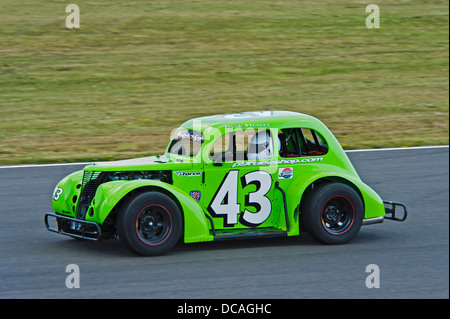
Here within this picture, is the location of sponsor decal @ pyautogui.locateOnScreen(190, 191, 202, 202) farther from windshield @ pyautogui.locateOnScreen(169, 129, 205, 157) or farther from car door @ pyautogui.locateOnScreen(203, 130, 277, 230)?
windshield @ pyautogui.locateOnScreen(169, 129, 205, 157)

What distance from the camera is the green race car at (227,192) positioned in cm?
847

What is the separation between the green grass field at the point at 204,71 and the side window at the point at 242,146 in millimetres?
6523

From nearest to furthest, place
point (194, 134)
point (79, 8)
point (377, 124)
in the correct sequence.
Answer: point (194, 134) < point (377, 124) < point (79, 8)

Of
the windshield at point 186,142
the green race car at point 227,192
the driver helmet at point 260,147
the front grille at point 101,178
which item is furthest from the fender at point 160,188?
the driver helmet at point 260,147

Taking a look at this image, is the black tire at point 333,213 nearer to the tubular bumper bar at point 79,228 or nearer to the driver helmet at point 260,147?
the driver helmet at point 260,147

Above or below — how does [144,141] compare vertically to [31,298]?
above

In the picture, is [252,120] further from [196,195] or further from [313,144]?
[196,195]

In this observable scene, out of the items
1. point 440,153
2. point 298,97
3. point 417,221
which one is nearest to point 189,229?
point 417,221

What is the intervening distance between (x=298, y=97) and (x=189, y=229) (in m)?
12.7

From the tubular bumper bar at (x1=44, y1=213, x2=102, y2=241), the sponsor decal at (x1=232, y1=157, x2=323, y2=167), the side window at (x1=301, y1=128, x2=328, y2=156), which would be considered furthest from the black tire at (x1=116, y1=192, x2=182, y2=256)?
the side window at (x1=301, y1=128, x2=328, y2=156)

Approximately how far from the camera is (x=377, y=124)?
18.7 metres

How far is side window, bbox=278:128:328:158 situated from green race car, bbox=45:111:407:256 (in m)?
0.01

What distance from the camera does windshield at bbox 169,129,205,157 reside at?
29.8ft

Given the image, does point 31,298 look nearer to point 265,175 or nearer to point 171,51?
point 265,175
